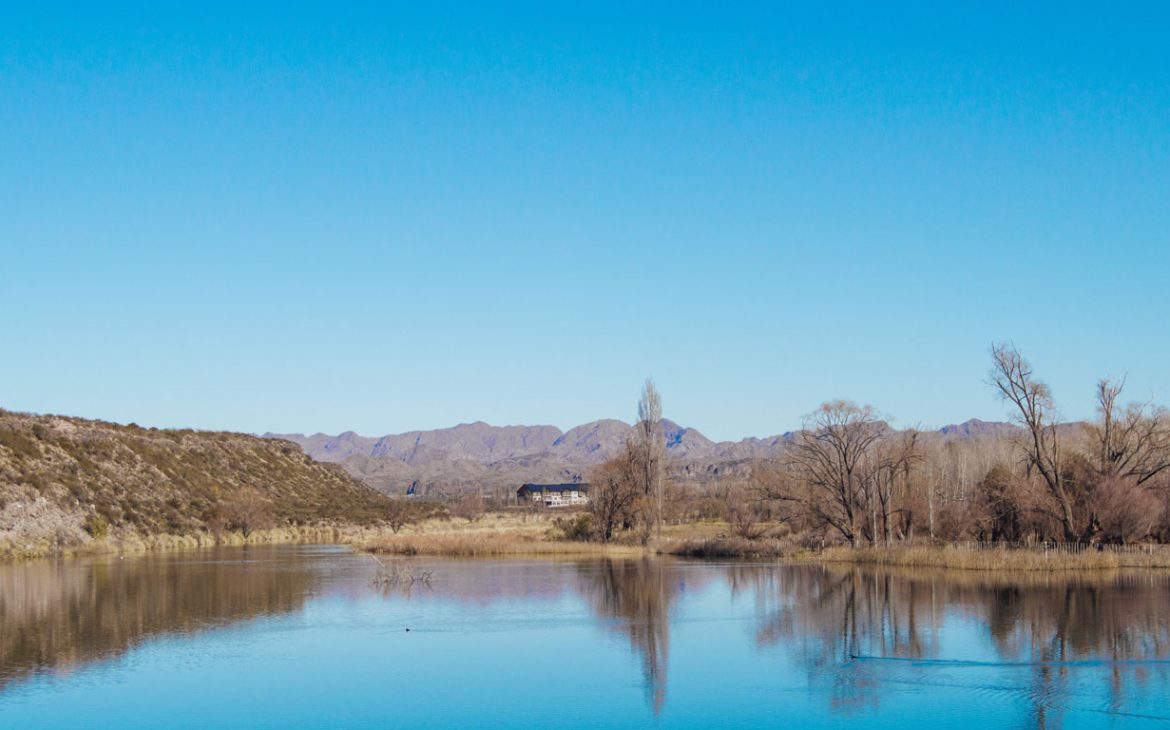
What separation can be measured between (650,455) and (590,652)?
35.2 m

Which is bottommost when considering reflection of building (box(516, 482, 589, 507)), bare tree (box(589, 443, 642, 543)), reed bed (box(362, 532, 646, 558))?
reflection of building (box(516, 482, 589, 507))

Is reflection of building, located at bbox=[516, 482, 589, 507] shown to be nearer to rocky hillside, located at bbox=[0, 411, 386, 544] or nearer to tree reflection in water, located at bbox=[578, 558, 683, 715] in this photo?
rocky hillside, located at bbox=[0, 411, 386, 544]

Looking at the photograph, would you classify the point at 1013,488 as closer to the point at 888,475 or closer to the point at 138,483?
the point at 888,475

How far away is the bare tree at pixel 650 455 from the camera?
5472 centimetres

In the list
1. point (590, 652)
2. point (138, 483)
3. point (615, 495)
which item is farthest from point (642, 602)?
point (138, 483)

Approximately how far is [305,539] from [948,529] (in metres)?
37.2

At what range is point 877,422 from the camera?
4778 cm

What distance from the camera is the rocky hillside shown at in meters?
48.7

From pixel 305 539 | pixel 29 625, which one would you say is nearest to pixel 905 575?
pixel 29 625

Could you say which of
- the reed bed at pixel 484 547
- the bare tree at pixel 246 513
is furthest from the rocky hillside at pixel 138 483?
the reed bed at pixel 484 547

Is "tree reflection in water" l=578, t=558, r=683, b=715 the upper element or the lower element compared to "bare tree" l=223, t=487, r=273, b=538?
lower

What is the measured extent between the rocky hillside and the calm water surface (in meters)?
14.0

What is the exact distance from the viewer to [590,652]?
21.7 meters

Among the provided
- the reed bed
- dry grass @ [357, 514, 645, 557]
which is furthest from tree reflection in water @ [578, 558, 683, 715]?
dry grass @ [357, 514, 645, 557]
